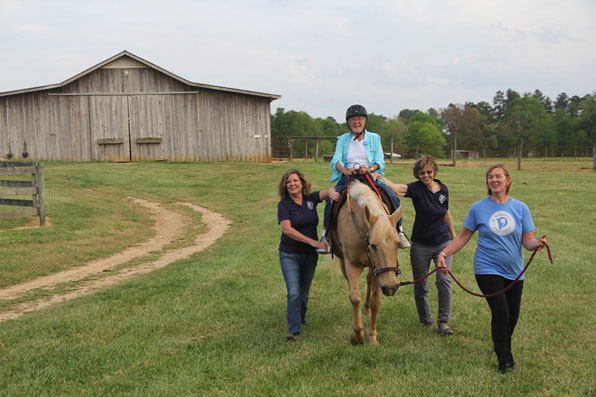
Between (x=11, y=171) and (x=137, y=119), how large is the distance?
1681cm

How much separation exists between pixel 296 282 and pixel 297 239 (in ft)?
1.64

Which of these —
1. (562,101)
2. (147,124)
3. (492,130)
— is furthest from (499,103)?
(147,124)

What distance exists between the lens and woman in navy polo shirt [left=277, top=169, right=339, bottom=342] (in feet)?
18.9

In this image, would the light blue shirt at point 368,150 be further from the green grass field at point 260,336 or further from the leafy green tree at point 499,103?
the leafy green tree at point 499,103

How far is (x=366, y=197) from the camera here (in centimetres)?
554

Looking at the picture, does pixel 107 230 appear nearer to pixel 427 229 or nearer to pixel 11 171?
pixel 11 171

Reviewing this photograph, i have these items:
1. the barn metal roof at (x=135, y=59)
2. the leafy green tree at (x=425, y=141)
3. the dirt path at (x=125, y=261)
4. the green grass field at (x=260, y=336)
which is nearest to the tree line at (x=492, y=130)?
the leafy green tree at (x=425, y=141)

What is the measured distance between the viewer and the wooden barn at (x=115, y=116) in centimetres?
2962

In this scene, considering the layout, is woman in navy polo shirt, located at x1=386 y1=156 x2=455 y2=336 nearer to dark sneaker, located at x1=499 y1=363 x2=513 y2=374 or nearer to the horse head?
the horse head

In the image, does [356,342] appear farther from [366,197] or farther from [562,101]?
[562,101]

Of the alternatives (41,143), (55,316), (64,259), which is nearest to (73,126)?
(41,143)

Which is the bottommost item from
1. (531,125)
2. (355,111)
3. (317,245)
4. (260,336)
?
(260,336)

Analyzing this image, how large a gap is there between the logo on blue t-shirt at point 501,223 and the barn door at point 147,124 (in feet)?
89.9

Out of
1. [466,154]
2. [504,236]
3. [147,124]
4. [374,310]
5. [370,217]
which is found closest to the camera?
[504,236]
